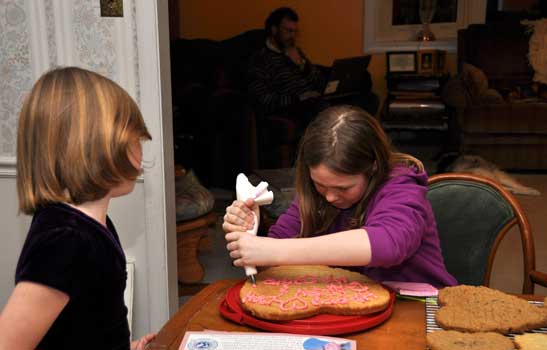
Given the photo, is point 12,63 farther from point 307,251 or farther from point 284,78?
point 284,78

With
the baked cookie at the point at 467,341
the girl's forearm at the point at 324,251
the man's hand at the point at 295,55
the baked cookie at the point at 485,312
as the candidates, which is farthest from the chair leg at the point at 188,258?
the man's hand at the point at 295,55

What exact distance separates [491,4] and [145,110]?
5444 millimetres

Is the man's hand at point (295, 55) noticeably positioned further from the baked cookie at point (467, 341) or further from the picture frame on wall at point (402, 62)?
the baked cookie at point (467, 341)

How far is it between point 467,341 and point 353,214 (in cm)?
57

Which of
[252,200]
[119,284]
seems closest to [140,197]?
[252,200]

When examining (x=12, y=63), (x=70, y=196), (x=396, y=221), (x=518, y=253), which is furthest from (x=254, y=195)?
(x=518, y=253)

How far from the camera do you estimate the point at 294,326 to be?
108cm

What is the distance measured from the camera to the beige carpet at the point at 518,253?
3.19 metres

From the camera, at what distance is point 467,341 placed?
1021mm

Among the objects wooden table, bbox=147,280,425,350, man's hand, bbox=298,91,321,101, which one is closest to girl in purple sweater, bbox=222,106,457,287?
wooden table, bbox=147,280,425,350

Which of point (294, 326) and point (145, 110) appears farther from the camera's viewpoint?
point (145, 110)

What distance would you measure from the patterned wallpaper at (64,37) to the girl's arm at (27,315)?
4.11 feet

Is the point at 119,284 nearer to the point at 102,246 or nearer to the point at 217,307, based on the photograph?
the point at 102,246

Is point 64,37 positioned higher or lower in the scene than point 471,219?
higher
